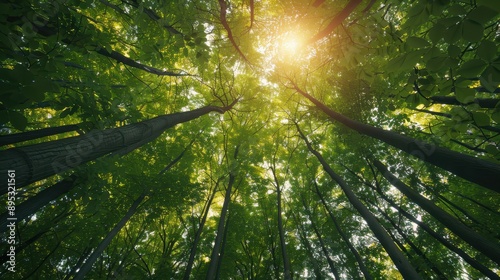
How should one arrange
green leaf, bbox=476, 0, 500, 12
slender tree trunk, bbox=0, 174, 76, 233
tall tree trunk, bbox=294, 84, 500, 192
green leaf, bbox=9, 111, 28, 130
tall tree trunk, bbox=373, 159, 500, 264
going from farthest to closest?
tall tree trunk, bbox=373, 159, 500, 264 → slender tree trunk, bbox=0, 174, 76, 233 → tall tree trunk, bbox=294, 84, 500, 192 → green leaf, bbox=9, 111, 28, 130 → green leaf, bbox=476, 0, 500, 12

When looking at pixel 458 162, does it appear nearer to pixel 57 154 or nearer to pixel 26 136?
pixel 57 154

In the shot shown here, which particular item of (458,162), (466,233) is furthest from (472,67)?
(466,233)

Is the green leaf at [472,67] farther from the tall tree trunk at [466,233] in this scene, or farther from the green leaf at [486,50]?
the tall tree trunk at [466,233]

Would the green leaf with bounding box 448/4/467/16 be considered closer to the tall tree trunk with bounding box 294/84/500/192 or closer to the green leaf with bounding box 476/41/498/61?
the green leaf with bounding box 476/41/498/61

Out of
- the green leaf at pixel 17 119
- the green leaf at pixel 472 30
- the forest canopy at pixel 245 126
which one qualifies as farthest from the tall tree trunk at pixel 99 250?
the green leaf at pixel 472 30

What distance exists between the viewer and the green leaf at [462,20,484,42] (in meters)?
0.83

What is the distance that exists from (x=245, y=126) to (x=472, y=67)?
868 cm

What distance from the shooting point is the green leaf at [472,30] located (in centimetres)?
83

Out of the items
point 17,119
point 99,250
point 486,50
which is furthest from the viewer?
point 99,250

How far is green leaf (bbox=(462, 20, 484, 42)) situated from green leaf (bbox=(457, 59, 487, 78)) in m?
0.15

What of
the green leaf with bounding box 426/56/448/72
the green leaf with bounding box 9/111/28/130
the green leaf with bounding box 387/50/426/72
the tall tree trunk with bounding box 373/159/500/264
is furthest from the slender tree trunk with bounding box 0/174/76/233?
the tall tree trunk with bounding box 373/159/500/264

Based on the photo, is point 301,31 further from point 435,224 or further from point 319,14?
point 435,224

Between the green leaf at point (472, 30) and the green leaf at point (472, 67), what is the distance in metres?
0.15

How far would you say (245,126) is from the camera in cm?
958
